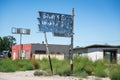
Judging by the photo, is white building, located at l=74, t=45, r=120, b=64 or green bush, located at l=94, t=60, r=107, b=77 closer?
green bush, located at l=94, t=60, r=107, b=77

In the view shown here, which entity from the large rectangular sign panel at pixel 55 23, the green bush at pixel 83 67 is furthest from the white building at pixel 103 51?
the large rectangular sign panel at pixel 55 23

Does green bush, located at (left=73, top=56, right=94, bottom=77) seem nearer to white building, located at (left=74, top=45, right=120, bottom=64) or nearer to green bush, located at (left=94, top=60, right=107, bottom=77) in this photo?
green bush, located at (left=94, top=60, right=107, bottom=77)

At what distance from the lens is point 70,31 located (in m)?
28.8

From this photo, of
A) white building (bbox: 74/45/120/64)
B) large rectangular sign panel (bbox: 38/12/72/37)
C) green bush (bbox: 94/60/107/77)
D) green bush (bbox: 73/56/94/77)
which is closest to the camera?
green bush (bbox: 94/60/107/77)

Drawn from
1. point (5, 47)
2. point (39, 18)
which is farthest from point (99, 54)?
point (5, 47)

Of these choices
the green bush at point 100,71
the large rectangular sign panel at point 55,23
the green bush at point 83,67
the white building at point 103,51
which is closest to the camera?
the green bush at point 100,71

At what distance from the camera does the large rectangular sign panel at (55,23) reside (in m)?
28.1

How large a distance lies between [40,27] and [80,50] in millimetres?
28435

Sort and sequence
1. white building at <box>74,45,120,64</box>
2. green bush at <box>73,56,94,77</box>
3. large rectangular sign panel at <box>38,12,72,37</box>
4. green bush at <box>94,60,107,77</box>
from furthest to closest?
1. white building at <box>74,45,120,64</box>
2. large rectangular sign panel at <box>38,12,72,37</box>
3. green bush at <box>73,56,94,77</box>
4. green bush at <box>94,60,107,77</box>

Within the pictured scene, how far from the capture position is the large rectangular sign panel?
1105 inches

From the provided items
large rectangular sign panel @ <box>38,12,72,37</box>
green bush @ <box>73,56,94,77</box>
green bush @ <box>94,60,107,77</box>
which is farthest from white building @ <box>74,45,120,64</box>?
green bush @ <box>94,60,107,77</box>

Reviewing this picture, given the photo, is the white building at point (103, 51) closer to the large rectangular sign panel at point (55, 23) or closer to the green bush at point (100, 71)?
the large rectangular sign panel at point (55, 23)

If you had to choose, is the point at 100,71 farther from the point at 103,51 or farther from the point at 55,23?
the point at 103,51

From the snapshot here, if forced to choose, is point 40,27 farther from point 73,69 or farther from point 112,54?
point 112,54
